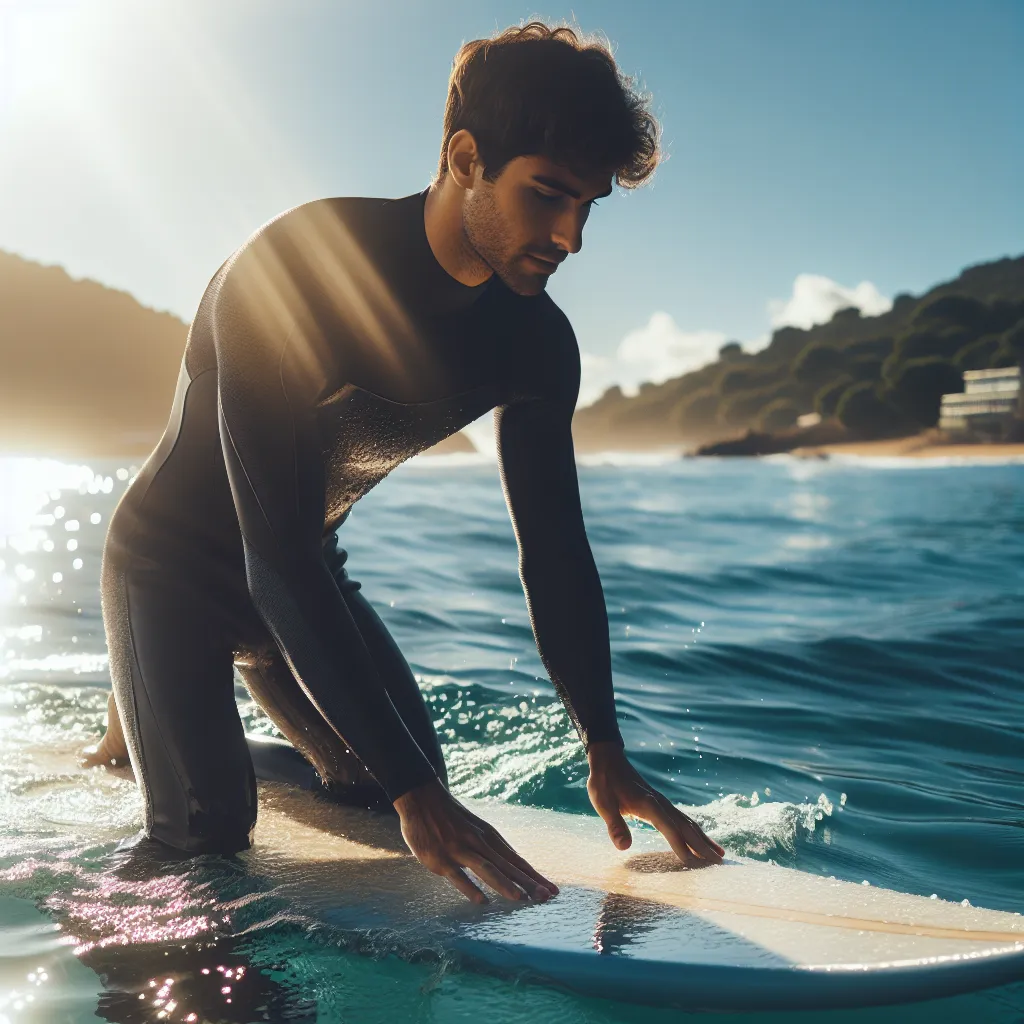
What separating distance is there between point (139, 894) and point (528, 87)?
1.72 metres

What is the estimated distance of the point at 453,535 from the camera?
43.2ft

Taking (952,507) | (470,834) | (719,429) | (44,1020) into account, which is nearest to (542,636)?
(470,834)

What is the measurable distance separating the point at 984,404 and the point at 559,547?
193 feet

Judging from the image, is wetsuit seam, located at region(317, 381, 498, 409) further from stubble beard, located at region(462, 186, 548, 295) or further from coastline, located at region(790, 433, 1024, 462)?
coastline, located at region(790, 433, 1024, 462)

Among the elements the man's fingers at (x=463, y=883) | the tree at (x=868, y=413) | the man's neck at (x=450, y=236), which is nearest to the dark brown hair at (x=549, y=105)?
the man's neck at (x=450, y=236)

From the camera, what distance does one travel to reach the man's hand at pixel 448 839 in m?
1.92

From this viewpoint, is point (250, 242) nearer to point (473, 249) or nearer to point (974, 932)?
point (473, 249)

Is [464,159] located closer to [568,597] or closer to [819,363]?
[568,597]

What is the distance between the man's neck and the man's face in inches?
1.8

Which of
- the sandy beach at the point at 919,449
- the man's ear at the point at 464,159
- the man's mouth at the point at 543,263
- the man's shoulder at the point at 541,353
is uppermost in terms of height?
the sandy beach at the point at 919,449

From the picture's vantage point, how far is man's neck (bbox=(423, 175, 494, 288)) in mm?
2125

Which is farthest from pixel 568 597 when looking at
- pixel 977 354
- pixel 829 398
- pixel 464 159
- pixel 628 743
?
pixel 829 398

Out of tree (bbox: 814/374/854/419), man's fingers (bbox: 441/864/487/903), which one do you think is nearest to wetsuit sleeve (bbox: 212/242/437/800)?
man's fingers (bbox: 441/864/487/903)

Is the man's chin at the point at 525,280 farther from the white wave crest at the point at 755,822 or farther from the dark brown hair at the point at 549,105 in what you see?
the white wave crest at the point at 755,822
